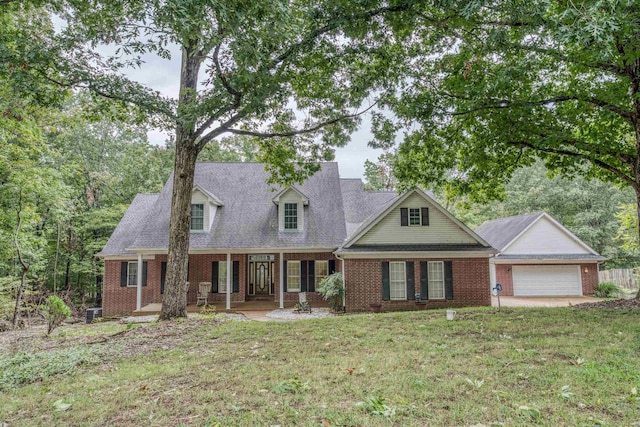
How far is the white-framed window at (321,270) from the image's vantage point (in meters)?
16.5

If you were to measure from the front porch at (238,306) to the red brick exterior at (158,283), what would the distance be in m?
0.23

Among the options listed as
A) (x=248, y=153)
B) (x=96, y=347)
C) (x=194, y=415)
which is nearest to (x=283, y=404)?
(x=194, y=415)

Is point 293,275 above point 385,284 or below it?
above

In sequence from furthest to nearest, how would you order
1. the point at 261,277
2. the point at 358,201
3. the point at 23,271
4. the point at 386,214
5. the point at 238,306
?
the point at 358,201
the point at 261,277
the point at 238,306
the point at 386,214
the point at 23,271

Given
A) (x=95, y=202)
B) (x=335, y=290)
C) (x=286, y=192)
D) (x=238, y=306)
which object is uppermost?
(x=95, y=202)

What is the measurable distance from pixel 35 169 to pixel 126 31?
9.09m

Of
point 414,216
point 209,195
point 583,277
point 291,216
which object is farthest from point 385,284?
point 583,277

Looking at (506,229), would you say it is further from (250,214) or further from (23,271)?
(23,271)

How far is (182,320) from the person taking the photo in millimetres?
9609

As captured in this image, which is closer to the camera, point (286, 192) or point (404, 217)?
point (404, 217)

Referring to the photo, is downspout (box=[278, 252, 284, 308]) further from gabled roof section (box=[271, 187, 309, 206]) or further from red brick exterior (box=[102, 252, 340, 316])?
gabled roof section (box=[271, 187, 309, 206])

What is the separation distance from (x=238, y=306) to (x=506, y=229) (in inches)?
676

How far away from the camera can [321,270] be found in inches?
653

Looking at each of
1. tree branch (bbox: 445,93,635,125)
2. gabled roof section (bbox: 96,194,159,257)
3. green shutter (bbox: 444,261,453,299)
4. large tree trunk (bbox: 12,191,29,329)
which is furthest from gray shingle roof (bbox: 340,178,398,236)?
large tree trunk (bbox: 12,191,29,329)
